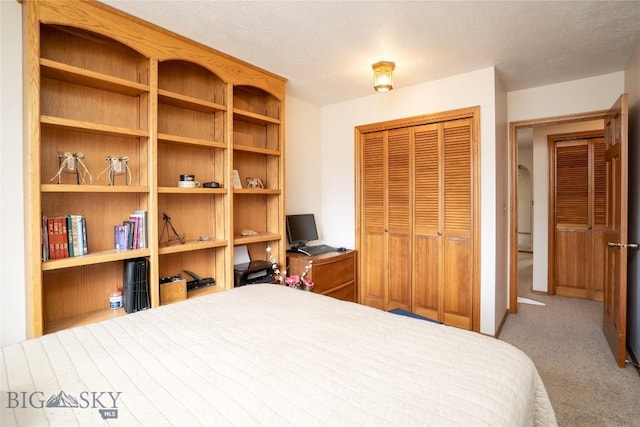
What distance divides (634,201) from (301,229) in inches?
117

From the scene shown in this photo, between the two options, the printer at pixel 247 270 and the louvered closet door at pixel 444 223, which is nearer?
the printer at pixel 247 270

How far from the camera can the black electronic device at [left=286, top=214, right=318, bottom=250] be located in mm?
3611

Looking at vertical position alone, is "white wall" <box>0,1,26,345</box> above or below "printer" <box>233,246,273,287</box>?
above

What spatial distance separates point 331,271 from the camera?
3.51 metres

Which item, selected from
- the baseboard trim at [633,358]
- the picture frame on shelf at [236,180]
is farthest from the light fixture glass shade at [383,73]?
the baseboard trim at [633,358]

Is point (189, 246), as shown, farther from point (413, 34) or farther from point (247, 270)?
point (413, 34)

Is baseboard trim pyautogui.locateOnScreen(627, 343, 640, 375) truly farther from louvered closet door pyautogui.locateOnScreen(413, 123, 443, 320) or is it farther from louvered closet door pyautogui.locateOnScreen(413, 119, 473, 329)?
louvered closet door pyautogui.locateOnScreen(413, 123, 443, 320)

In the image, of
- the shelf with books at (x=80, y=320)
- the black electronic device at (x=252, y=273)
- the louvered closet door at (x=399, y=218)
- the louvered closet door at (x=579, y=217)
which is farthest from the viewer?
the louvered closet door at (x=579, y=217)

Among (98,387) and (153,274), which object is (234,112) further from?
(98,387)

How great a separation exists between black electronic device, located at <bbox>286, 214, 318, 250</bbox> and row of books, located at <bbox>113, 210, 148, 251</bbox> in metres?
1.57

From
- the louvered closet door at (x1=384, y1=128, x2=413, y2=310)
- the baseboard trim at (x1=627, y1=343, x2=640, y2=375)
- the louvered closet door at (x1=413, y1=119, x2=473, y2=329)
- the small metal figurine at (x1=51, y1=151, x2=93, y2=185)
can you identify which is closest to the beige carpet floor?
the baseboard trim at (x1=627, y1=343, x2=640, y2=375)

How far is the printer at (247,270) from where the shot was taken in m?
2.87

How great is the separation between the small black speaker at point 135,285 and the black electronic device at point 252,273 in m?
0.77

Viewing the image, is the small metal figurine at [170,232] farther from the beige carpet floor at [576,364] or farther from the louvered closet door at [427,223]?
the beige carpet floor at [576,364]
